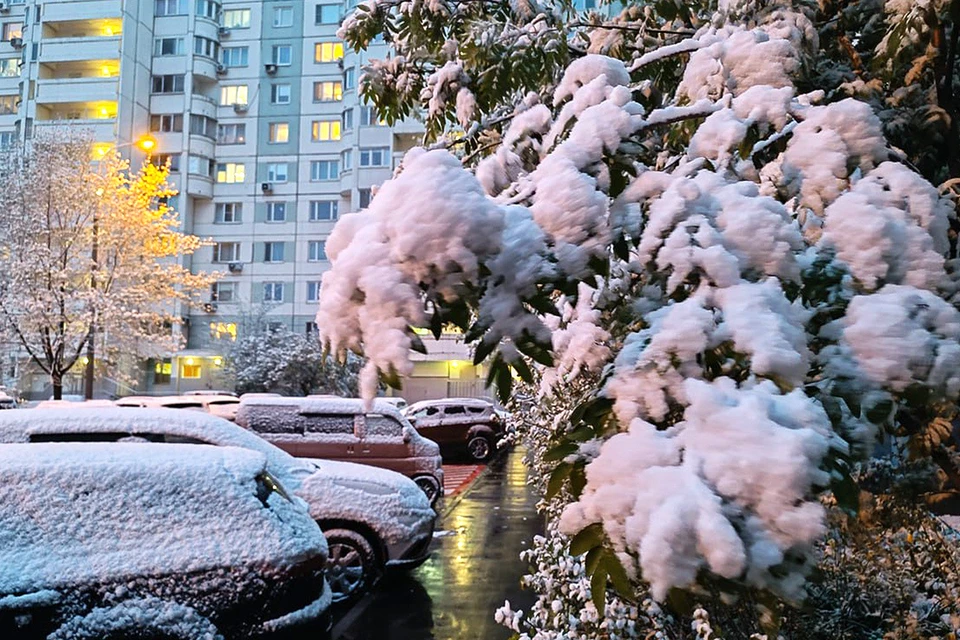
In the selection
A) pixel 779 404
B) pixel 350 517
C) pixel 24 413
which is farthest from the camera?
pixel 350 517

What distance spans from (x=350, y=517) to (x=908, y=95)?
5.94m

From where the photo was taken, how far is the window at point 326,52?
154 ft

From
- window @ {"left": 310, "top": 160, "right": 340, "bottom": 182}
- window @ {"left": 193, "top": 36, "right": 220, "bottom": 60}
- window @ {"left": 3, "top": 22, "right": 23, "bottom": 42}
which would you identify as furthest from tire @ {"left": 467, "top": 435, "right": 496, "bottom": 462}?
window @ {"left": 3, "top": 22, "right": 23, "bottom": 42}

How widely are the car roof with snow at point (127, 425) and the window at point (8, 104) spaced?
151 feet

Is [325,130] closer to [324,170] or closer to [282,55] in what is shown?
[324,170]

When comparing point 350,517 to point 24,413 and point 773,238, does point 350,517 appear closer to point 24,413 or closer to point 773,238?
point 24,413

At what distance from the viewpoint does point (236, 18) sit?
159 ft

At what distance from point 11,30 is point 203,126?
12.4 m

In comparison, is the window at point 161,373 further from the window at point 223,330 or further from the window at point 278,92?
the window at point 278,92

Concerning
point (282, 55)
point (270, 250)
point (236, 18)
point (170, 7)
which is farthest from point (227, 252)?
point (170, 7)

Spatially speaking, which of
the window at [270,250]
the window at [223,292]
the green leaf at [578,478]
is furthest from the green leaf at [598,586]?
the window at [223,292]

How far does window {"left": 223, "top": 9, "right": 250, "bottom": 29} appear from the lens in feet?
158

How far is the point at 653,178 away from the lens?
2113 millimetres

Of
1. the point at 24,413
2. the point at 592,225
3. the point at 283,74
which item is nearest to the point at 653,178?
the point at 592,225
